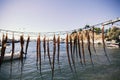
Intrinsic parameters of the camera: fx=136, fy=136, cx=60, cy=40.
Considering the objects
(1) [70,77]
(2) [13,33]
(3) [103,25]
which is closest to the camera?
(3) [103,25]

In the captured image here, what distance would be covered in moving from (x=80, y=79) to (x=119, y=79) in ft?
23.2

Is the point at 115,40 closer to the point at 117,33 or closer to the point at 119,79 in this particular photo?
the point at 117,33

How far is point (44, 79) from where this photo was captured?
1001 inches

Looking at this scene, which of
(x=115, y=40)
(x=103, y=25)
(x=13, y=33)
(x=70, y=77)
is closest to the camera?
(x=103, y=25)

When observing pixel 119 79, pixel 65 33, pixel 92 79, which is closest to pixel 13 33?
pixel 65 33

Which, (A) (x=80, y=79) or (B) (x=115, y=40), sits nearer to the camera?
(A) (x=80, y=79)

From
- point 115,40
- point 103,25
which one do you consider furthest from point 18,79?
point 115,40

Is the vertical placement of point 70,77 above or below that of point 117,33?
below

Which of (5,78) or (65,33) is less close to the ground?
(65,33)

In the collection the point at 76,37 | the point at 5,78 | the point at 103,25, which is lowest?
the point at 5,78

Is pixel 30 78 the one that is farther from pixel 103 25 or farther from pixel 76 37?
pixel 103 25

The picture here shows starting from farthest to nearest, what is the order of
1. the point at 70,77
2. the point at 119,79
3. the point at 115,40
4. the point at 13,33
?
1. the point at 115,40
2. the point at 70,77
3. the point at 119,79
4. the point at 13,33

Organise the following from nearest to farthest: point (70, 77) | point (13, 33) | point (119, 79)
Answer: point (13, 33) → point (119, 79) → point (70, 77)

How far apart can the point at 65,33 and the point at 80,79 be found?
1821 centimetres
